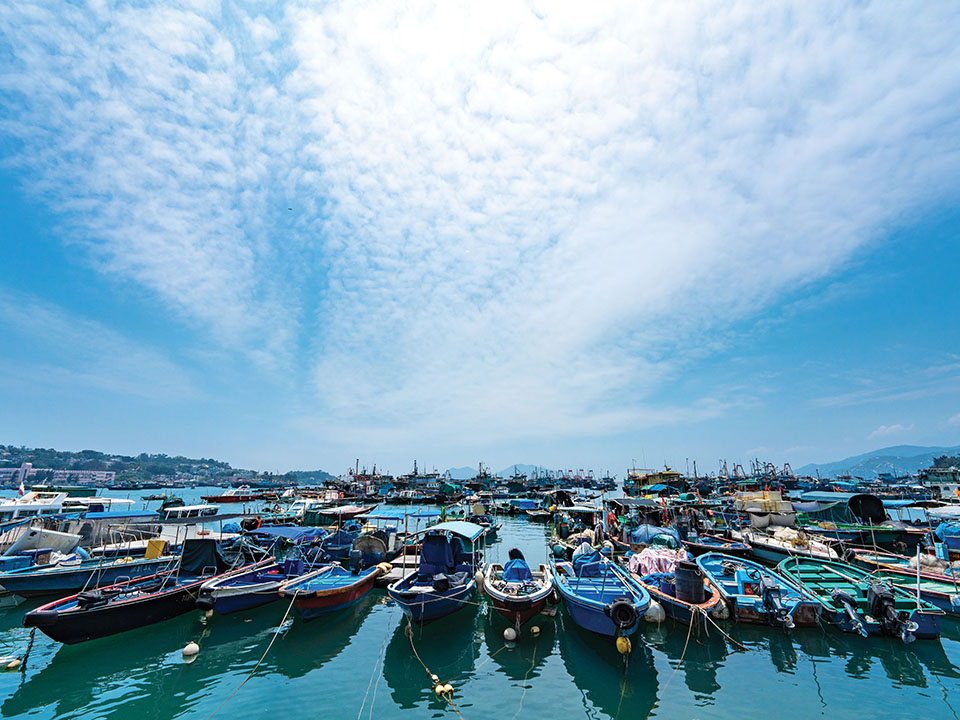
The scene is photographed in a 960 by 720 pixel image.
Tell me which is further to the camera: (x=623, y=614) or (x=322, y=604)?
Result: (x=322, y=604)

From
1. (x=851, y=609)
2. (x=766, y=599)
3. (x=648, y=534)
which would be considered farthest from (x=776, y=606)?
(x=648, y=534)

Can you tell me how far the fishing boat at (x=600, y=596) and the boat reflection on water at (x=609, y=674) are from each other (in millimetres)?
590

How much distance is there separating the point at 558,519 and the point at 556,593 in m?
32.2

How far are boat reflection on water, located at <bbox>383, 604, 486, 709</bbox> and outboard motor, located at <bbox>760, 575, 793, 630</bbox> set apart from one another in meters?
9.82

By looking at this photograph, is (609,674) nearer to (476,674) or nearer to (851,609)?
(476,674)

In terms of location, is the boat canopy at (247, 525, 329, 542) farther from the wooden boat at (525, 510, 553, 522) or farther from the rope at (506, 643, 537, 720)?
the wooden boat at (525, 510, 553, 522)

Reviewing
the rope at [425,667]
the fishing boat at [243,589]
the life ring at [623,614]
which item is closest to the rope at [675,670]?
the life ring at [623,614]

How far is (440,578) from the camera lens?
613 inches

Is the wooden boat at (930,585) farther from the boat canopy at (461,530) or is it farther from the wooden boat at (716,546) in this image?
the boat canopy at (461,530)

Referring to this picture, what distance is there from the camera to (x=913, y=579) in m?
17.0

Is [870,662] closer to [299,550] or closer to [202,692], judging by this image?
[202,692]

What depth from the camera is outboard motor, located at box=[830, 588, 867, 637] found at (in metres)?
13.0

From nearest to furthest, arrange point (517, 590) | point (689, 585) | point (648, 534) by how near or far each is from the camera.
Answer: point (689, 585) < point (517, 590) < point (648, 534)

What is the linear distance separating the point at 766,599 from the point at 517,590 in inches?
333
